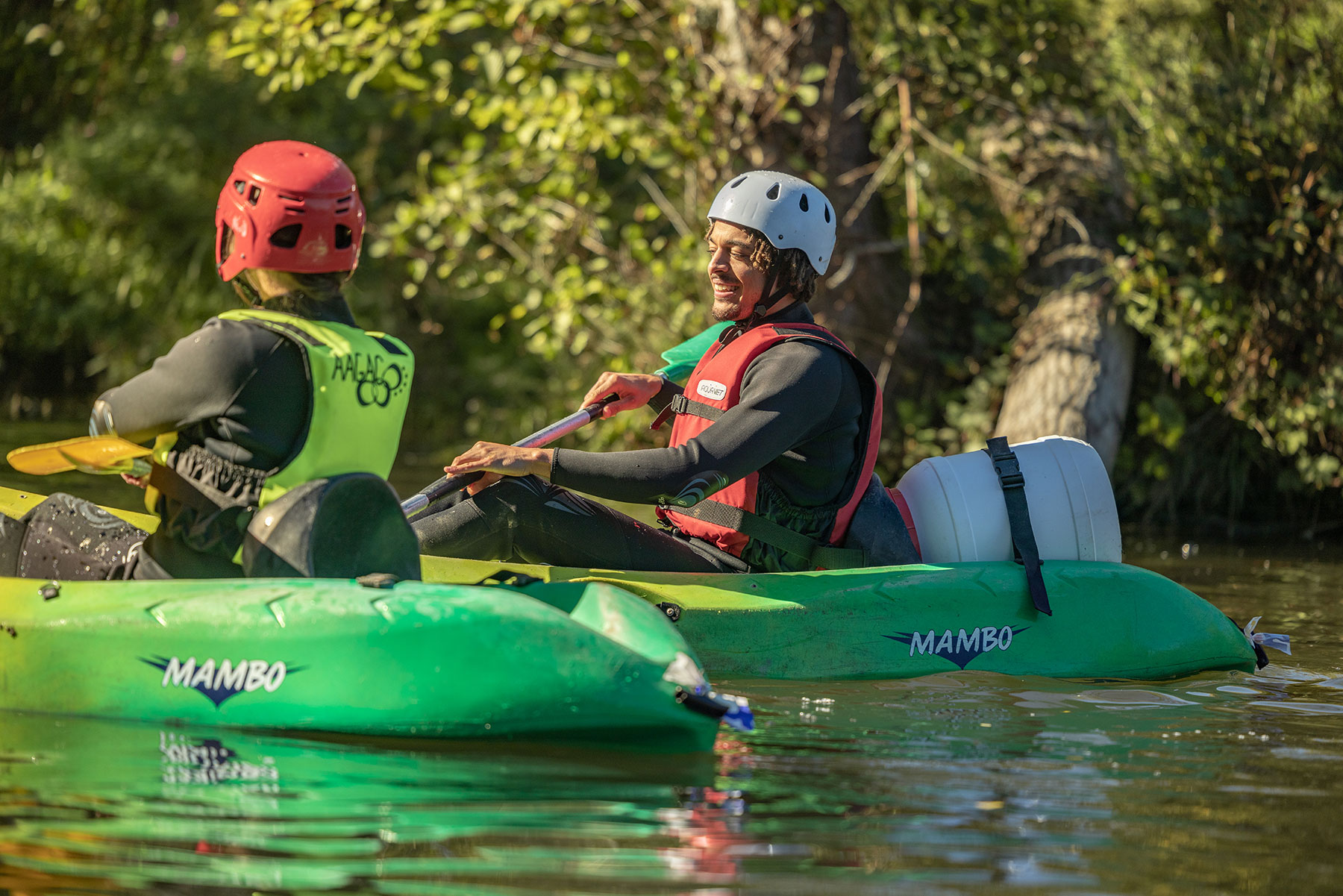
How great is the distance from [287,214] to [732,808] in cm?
163

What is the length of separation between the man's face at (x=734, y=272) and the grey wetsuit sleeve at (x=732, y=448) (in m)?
0.31

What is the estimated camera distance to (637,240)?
9.28m

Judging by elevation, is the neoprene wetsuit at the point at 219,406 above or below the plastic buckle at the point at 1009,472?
above

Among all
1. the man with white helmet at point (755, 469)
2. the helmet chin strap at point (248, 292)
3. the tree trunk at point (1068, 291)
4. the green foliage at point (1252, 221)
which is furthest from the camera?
the tree trunk at point (1068, 291)

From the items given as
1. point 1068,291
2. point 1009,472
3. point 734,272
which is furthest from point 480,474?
point 1068,291

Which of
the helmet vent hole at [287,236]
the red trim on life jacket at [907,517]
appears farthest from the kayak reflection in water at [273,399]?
the red trim on life jacket at [907,517]

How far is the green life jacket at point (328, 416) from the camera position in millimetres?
3492

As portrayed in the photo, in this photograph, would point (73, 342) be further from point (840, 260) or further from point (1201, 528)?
point (1201, 528)

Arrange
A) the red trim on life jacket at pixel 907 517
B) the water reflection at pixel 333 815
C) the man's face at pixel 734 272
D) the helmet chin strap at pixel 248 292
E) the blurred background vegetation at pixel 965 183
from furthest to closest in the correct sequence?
the blurred background vegetation at pixel 965 183 < the red trim on life jacket at pixel 907 517 < the man's face at pixel 734 272 < the helmet chin strap at pixel 248 292 < the water reflection at pixel 333 815

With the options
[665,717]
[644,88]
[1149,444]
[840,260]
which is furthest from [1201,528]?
[665,717]

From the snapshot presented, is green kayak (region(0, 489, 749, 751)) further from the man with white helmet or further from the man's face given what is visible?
the man's face

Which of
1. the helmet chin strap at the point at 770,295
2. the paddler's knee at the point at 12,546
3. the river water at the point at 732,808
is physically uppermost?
the helmet chin strap at the point at 770,295

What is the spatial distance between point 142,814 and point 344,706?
2.25 ft

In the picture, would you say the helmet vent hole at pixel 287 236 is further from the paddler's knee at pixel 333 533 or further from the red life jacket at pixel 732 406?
the red life jacket at pixel 732 406
